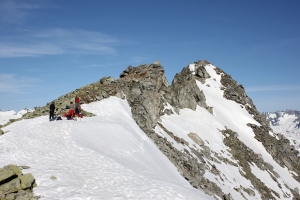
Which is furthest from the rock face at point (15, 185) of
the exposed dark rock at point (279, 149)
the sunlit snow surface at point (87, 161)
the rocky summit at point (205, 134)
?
the exposed dark rock at point (279, 149)

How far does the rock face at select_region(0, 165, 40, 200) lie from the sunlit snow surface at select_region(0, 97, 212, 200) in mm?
603

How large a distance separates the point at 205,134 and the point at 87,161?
4584 centimetres

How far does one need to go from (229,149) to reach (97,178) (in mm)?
49818

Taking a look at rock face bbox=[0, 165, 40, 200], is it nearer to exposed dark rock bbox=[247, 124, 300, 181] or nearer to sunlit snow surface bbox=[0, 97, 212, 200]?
sunlit snow surface bbox=[0, 97, 212, 200]

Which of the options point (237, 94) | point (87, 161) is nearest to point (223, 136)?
point (237, 94)

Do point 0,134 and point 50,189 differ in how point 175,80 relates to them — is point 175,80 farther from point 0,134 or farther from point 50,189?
point 50,189

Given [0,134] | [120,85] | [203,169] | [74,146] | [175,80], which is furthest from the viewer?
[175,80]

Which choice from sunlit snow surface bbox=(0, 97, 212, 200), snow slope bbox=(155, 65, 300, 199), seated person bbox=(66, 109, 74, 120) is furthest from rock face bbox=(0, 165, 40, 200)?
snow slope bbox=(155, 65, 300, 199)

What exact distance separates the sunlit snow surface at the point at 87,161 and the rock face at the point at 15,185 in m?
0.60

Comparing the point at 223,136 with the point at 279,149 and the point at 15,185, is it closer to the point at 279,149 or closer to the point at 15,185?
the point at 279,149

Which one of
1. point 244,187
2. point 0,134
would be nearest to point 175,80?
point 244,187

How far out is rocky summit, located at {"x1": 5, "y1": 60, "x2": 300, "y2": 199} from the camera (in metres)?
39.6

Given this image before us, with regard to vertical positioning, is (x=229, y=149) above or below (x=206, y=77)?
below

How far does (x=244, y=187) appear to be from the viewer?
45.7 m
